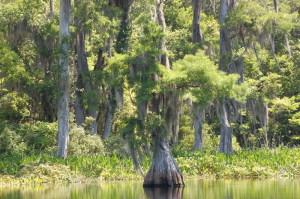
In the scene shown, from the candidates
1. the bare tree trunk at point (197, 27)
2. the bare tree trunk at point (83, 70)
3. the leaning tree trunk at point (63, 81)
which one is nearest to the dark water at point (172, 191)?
the leaning tree trunk at point (63, 81)

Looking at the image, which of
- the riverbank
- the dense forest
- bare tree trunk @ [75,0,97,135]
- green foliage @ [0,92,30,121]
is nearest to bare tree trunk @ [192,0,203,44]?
the dense forest

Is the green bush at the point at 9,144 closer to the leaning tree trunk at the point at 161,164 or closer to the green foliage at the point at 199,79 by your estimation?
the leaning tree trunk at the point at 161,164

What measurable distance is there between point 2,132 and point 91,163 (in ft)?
19.8

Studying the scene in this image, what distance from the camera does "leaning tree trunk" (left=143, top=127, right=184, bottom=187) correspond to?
18641 millimetres

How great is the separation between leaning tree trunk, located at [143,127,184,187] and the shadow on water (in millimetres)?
423

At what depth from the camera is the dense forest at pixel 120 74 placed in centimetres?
1894

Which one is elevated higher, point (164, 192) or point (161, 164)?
point (161, 164)

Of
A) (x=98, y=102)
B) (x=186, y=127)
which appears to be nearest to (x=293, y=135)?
(x=186, y=127)

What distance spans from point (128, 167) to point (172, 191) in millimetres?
5606

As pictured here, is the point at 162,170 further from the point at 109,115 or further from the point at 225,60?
the point at 109,115

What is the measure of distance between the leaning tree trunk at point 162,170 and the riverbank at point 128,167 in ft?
10.8

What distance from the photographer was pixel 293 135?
39.5 m

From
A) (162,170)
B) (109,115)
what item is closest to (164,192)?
(162,170)

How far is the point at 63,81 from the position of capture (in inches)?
1007
